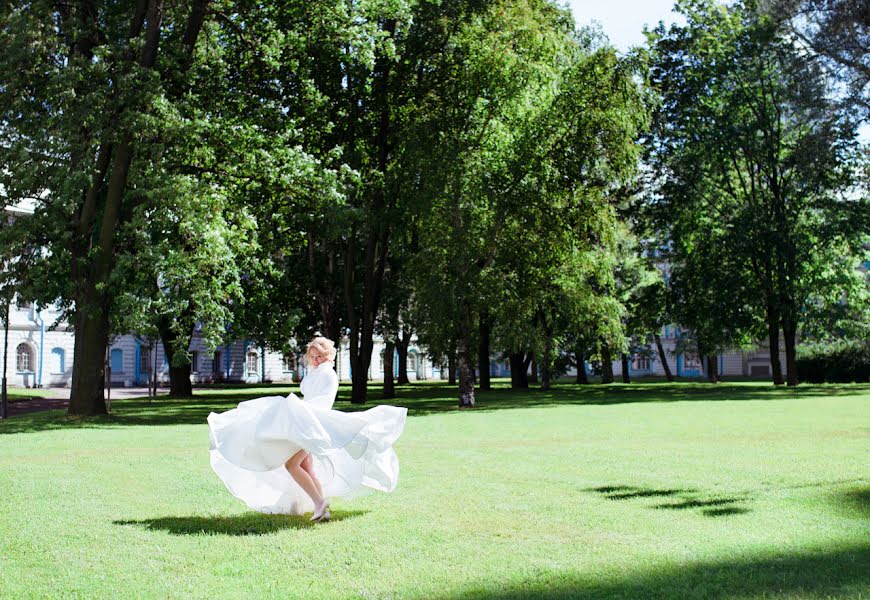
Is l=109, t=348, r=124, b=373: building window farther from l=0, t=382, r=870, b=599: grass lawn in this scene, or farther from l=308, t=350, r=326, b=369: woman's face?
l=308, t=350, r=326, b=369: woman's face

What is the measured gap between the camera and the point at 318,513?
8961 millimetres

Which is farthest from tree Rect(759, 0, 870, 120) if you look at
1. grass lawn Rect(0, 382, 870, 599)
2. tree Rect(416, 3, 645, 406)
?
grass lawn Rect(0, 382, 870, 599)

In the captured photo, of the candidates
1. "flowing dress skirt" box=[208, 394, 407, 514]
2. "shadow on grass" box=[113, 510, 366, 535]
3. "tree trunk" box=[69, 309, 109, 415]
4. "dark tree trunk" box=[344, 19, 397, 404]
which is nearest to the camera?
"shadow on grass" box=[113, 510, 366, 535]

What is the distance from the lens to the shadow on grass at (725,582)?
593 cm

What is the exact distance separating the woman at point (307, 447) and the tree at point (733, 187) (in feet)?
128

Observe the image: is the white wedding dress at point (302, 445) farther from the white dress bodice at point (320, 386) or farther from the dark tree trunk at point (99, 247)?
the dark tree trunk at point (99, 247)

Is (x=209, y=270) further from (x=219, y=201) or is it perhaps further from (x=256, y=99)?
(x=256, y=99)

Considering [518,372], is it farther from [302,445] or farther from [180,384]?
[302,445]

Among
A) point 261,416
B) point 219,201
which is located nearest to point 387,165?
point 219,201

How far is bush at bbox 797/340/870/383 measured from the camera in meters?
57.0

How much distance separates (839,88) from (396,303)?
25462mm

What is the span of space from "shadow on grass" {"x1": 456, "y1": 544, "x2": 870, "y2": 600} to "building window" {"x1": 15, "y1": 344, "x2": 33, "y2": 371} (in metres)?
65.1

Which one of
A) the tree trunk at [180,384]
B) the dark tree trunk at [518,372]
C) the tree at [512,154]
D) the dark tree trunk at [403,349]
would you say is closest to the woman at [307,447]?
the tree at [512,154]

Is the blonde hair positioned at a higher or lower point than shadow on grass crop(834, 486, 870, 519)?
higher
